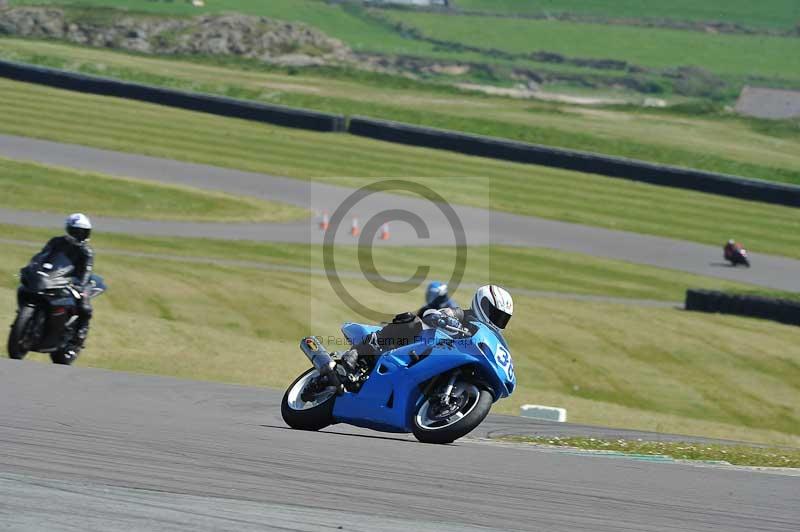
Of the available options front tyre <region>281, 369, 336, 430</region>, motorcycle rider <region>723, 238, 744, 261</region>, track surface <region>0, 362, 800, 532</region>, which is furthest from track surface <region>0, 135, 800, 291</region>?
track surface <region>0, 362, 800, 532</region>

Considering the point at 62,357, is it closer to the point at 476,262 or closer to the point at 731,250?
the point at 476,262

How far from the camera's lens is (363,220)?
113 feet

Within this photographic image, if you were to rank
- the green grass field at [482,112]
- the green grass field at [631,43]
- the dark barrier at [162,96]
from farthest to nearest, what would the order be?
the green grass field at [631,43]
the green grass field at [482,112]
the dark barrier at [162,96]

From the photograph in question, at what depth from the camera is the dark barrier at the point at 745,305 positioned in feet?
81.6

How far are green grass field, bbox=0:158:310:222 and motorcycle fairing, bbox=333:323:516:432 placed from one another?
72.4ft

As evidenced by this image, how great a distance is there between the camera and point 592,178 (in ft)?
138

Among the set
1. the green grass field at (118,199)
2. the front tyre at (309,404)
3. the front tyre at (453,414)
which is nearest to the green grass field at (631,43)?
the green grass field at (118,199)

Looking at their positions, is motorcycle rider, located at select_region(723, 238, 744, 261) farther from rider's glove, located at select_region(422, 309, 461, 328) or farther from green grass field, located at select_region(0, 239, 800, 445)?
rider's glove, located at select_region(422, 309, 461, 328)

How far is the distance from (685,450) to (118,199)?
23571 mm

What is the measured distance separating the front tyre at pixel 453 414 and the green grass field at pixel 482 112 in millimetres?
37802

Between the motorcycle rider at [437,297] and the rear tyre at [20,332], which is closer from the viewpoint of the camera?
the motorcycle rider at [437,297]

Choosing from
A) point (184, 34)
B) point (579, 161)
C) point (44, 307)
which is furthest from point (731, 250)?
point (184, 34)

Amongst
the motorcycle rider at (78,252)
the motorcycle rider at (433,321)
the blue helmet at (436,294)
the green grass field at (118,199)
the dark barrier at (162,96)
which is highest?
the motorcycle rider at (433,321)

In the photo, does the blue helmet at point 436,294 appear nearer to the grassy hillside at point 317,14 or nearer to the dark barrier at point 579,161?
the dark barrier at point 579,161
